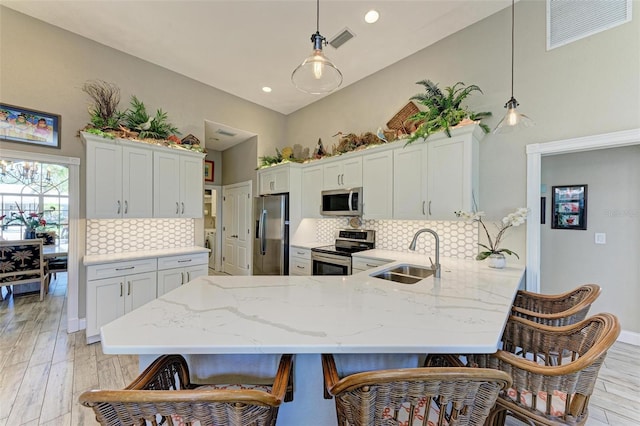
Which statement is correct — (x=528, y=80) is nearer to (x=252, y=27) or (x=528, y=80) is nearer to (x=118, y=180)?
(x=252, y=27)

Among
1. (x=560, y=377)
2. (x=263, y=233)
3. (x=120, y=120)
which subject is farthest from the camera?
(x=263, y=233)

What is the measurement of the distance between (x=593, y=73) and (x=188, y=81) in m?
5.00

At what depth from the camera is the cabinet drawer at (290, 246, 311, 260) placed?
3973mm

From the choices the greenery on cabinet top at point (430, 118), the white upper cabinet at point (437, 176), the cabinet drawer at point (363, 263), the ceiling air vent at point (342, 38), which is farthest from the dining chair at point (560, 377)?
the ceiling air vent at point (342, 38)

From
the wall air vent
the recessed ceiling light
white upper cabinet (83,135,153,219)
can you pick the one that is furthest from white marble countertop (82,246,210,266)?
the recessed ceiling light

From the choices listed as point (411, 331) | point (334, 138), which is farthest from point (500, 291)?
point (334, 138)

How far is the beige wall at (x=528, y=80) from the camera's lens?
2.20 metres

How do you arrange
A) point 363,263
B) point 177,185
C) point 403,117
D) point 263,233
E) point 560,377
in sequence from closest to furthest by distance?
1. point 560,377
2. point 363,263
3. point 403,117
4. point 177,185
5. point 263,233

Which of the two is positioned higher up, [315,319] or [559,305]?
[315,319]

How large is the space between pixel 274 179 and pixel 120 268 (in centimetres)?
257

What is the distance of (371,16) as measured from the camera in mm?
2787

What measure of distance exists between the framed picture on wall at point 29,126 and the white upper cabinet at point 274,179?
9.07ft

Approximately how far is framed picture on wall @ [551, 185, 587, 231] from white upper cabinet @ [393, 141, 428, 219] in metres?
2.05

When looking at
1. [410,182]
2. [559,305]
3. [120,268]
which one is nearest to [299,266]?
[410,182]
